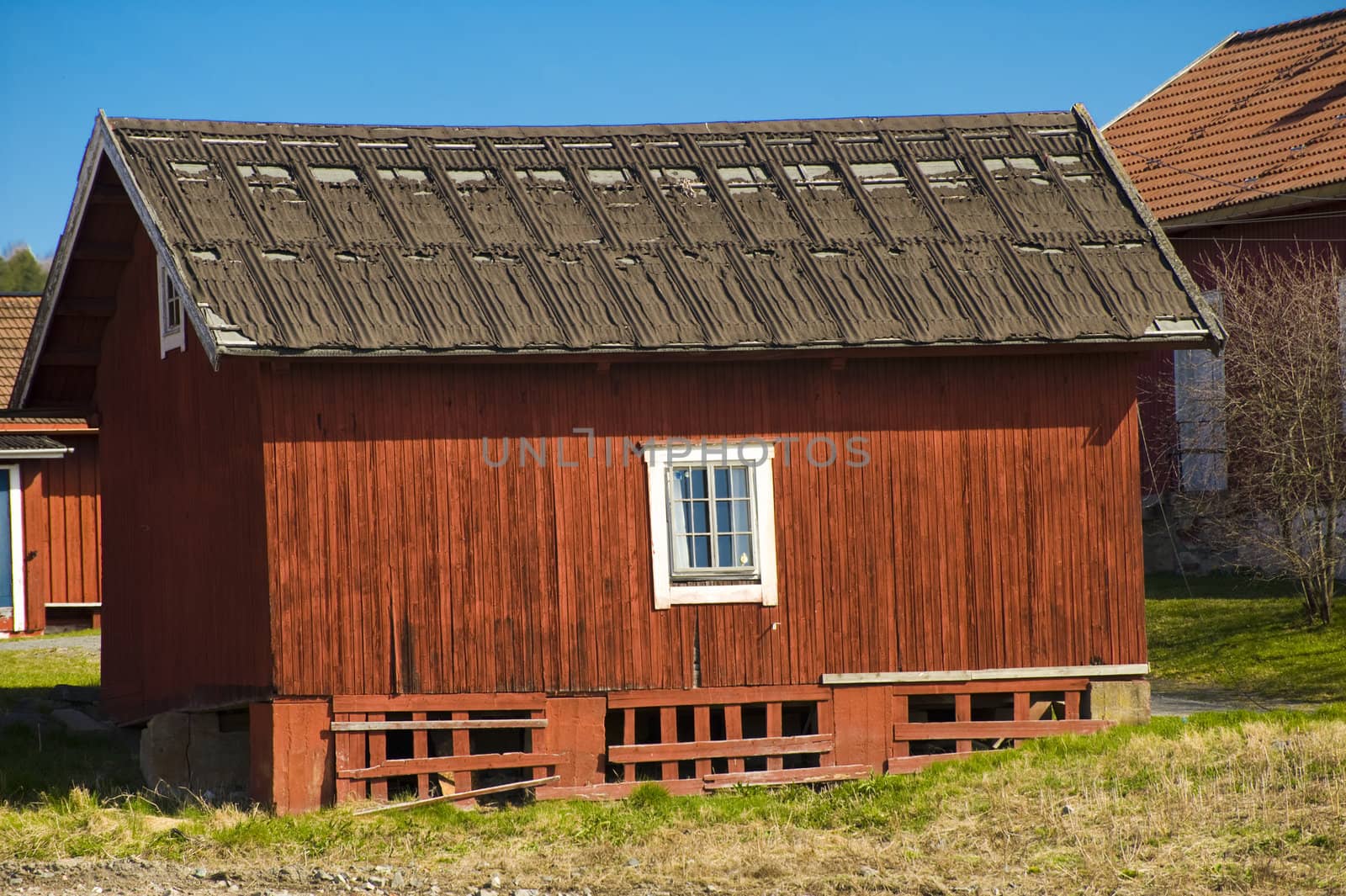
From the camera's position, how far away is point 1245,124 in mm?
24891

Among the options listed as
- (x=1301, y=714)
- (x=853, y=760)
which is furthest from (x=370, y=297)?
(x=1301, y=714)

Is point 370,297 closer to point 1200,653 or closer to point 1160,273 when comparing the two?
point 1160,273

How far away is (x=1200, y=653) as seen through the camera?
61.7 ft

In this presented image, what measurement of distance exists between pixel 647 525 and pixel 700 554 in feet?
1.69

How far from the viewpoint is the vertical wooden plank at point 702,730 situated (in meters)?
13.6

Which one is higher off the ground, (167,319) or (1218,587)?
(167,319)

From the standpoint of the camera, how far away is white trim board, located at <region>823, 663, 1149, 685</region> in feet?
45.3

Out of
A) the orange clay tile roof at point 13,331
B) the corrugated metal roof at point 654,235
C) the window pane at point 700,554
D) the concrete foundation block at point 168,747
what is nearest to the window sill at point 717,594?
the window pane at point 700,554

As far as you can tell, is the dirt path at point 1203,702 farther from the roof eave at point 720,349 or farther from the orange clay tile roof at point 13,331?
the orange clay tile roof at point 13,331

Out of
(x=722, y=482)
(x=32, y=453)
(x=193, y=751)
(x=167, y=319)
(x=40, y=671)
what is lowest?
(x=193, y=751)

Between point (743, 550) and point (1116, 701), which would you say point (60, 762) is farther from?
point (1116, 701)

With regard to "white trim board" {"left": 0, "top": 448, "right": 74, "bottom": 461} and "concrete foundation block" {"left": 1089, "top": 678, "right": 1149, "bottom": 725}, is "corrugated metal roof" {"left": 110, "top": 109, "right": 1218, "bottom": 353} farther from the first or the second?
"white trim board" {"left": 0, "top": 448, "right": 74, "bottom": 461}

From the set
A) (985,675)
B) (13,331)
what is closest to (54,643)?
(13,331)

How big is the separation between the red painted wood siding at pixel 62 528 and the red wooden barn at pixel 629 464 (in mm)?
11444
